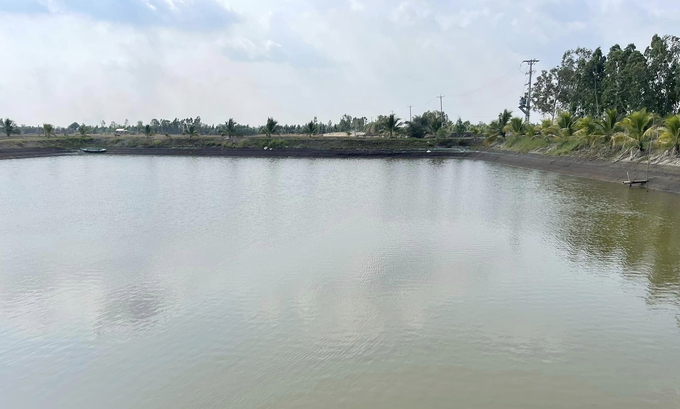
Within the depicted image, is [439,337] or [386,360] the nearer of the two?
[386,360]

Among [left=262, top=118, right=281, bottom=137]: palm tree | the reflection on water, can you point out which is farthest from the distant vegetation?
the reflection on water

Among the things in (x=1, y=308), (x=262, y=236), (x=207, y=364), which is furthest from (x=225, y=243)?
(x=207, y=364)

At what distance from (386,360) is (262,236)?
6907 millimetres

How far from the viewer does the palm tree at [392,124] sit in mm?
51844

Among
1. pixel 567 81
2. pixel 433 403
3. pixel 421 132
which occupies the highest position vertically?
pixel 567 81

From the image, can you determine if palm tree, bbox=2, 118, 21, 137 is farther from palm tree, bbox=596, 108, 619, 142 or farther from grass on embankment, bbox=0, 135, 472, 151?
palm tree, bbox=596, 108, 619, 142

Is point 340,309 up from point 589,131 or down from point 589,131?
down

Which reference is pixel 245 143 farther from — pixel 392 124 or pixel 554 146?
pixel 554 146

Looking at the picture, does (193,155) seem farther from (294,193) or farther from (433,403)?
(433,403)

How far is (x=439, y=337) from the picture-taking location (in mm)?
6027

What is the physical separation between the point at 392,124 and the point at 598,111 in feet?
71.0

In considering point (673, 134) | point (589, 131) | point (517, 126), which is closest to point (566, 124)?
point (589, 131)

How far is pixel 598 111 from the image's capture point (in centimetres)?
3722

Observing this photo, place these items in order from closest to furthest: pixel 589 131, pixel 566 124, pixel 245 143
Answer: pixel 589 131
pixel 566 124
pixel 245 143
